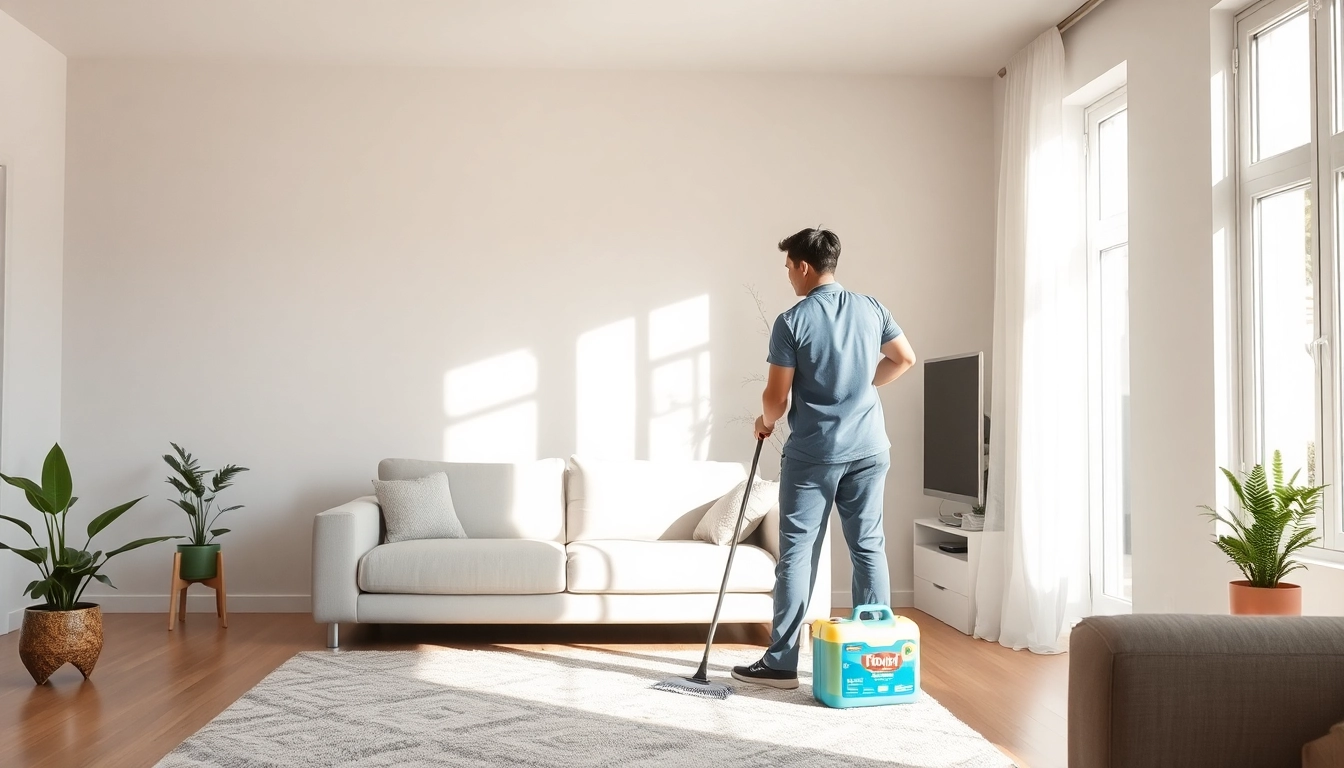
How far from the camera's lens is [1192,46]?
364 cm

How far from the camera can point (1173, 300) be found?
12.2ft

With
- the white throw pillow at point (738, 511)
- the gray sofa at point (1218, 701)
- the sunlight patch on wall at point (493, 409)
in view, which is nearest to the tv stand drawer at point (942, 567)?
the white throw pillow at point (738, 511)

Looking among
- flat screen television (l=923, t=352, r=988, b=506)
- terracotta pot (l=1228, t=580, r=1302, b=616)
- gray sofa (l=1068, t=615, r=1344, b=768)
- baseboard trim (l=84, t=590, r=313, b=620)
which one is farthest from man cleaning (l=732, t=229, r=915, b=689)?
baseboard trim (l=84, t=590, r=313, b=620)

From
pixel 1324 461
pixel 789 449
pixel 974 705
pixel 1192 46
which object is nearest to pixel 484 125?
pixel 789 449

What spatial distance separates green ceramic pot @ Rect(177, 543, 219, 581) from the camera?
4688 millimetres

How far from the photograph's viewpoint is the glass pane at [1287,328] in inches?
127

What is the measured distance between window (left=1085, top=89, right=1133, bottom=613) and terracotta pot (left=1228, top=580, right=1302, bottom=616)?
1.63 meters

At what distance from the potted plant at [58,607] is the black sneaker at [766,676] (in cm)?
207

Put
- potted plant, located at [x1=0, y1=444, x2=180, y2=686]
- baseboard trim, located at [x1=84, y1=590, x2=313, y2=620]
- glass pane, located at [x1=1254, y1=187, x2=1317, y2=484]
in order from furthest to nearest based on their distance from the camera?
baseboard trim, located at [x1=84, y1=590, x2=313, y2=620] < potted plant, located at [x1=0, y1=444, x2=180, y2=686] < glass pane, located at [x1=1254, y1=187, x2=1317, y2=484]

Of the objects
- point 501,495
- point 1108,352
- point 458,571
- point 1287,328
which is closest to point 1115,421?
point 1108,352

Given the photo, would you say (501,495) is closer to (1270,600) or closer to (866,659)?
(866,659)

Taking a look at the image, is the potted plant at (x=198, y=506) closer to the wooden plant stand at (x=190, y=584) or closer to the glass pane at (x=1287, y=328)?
the wooden plant stand at (x=190, y=584)

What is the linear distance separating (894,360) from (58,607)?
298 centimetres

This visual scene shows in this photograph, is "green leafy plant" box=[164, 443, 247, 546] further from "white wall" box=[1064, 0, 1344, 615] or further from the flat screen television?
"white wall" box=[1064, 0, 1344, 615]
